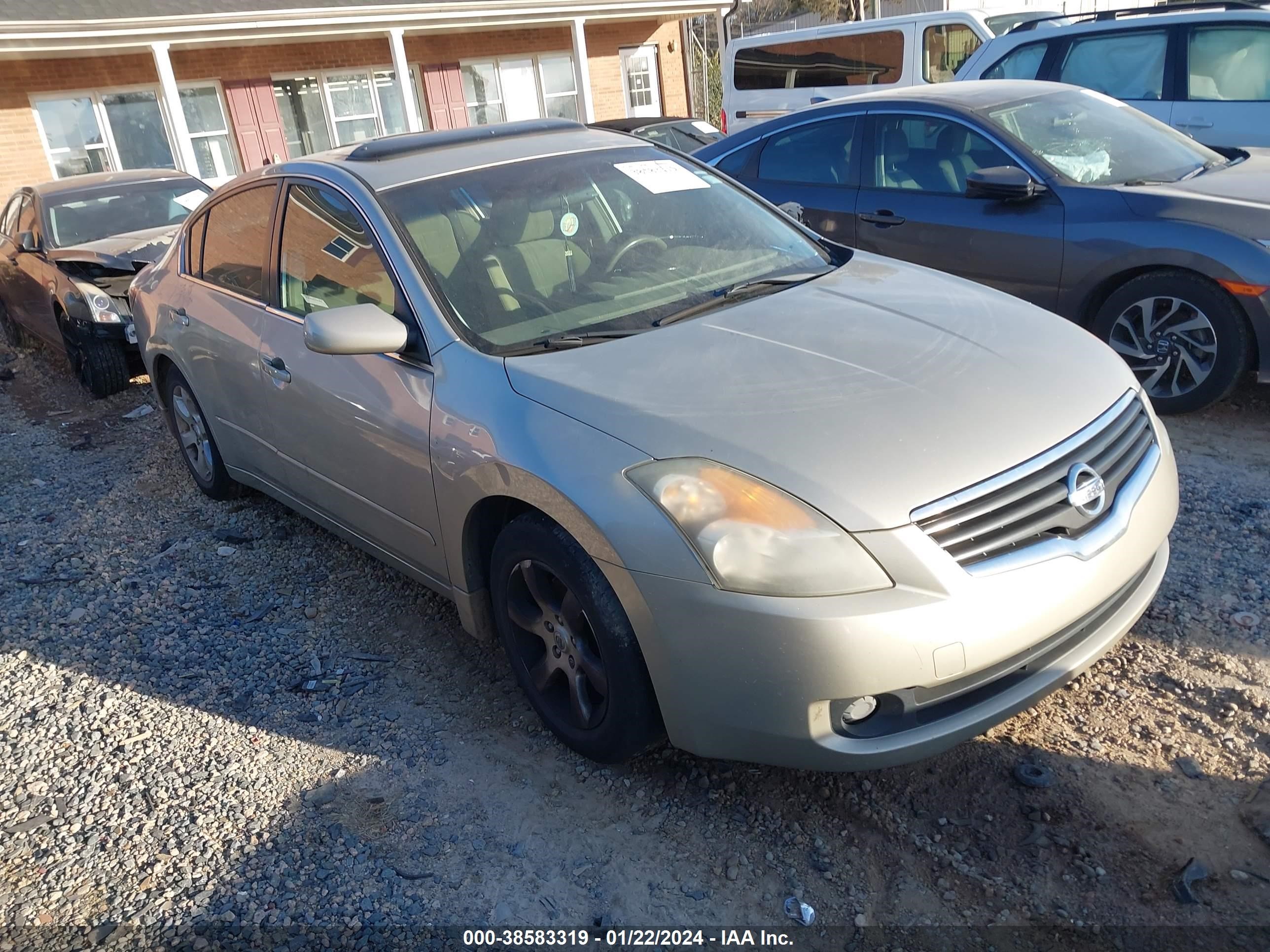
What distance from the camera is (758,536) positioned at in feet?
8.05

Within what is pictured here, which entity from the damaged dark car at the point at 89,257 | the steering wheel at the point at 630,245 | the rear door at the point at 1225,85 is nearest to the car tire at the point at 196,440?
the damaged dark car at the point at 89,257

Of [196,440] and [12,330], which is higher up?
[196,440]

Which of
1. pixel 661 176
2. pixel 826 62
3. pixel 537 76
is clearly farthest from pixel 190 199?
pixel 537 76

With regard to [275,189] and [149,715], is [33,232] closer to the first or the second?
[275,189]

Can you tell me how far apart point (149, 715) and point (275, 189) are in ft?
6.83

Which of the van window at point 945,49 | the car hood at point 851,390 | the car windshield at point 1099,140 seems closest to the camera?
the car hood at point 851,390

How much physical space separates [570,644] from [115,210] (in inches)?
306

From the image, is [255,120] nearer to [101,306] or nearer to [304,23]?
[304,23]

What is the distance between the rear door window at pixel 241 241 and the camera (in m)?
4.15

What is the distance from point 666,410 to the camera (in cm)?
270

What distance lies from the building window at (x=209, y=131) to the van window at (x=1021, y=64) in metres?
12.4

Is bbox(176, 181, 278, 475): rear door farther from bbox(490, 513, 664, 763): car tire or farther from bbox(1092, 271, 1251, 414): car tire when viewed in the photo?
bbox(1092, 271, 1251, 414): car tire

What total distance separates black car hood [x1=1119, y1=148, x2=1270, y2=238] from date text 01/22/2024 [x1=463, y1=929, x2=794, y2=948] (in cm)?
403

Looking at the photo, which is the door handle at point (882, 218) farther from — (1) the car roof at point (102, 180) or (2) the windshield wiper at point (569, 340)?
(1) the car roof at point (102, 180)
